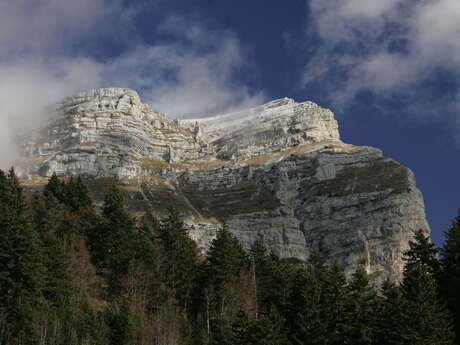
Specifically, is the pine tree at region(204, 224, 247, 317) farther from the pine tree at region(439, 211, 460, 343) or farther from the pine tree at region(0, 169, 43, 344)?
the pine tree at region(439, 211, 460, 343)

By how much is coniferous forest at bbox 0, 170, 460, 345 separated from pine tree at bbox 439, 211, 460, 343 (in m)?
0.11

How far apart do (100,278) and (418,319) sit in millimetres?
37709

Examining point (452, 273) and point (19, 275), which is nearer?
point (19, 275)

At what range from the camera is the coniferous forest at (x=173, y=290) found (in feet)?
188

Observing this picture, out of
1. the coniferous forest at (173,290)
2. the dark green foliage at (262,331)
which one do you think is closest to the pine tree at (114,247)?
the coniferous forest at (173,290)

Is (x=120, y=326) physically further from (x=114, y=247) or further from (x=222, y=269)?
(x=114, y=247)

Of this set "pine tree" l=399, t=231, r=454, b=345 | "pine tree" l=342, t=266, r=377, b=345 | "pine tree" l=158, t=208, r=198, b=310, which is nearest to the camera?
"pine tree" l=399, t=231, r=454, b=345

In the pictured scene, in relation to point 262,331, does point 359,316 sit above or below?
above

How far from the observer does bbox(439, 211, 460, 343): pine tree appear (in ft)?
203

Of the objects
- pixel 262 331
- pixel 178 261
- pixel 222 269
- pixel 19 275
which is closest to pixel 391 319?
pixel 262 331

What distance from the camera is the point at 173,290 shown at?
7669 cm

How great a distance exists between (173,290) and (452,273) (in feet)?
103

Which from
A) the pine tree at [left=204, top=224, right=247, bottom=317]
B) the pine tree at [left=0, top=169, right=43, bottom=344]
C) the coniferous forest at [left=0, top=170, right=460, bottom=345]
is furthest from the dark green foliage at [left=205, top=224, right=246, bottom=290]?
the pine tree at [left=0, top=169, right=43, bottom=344]

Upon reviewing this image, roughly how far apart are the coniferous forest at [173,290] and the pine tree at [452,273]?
4.5 inches
